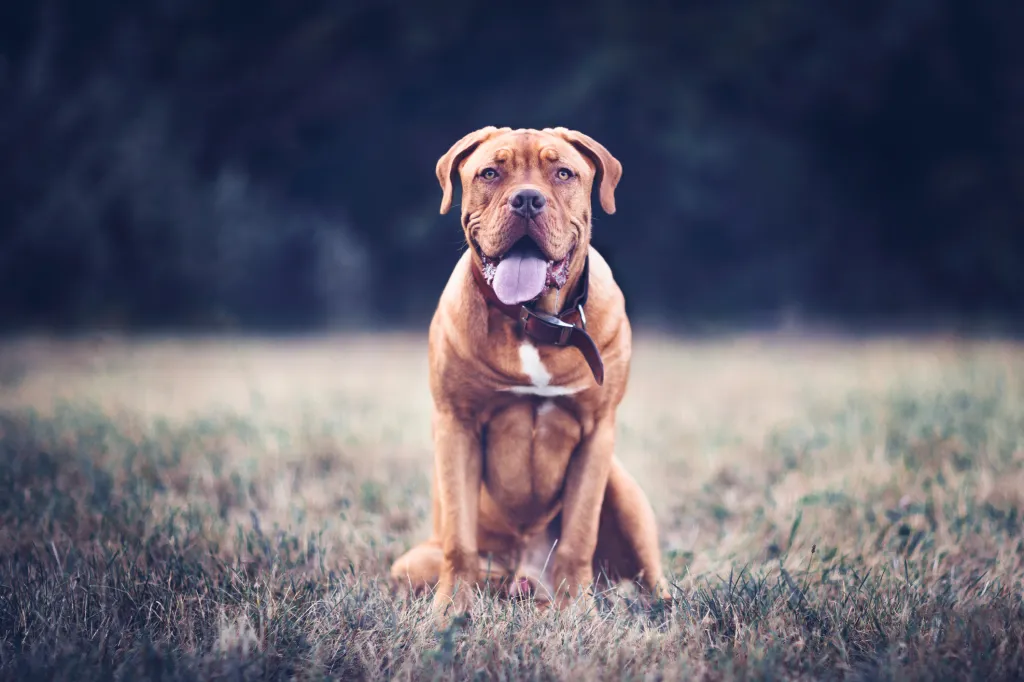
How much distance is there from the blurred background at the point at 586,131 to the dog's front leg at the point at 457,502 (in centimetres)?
832

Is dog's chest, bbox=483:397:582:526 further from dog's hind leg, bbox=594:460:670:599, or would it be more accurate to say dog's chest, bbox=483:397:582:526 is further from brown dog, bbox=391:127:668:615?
dog's hind leg, bbox=594:460:670:599

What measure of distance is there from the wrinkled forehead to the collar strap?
1.16 feet

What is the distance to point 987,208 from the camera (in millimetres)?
11945

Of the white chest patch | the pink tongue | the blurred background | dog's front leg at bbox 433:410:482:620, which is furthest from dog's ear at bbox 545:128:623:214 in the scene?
the blurred background

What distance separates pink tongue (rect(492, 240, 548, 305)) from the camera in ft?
8.46

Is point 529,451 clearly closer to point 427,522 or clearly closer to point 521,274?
point 521,274

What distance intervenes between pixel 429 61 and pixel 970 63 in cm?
769

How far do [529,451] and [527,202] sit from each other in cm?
85

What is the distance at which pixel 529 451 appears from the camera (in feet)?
9.42

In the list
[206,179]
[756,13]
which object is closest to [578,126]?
[756,13]

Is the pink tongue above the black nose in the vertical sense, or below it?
below

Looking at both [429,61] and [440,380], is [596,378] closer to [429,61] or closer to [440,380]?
[440,380]

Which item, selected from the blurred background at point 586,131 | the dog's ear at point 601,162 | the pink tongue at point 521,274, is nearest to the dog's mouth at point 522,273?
the pink tongue at point 521,274

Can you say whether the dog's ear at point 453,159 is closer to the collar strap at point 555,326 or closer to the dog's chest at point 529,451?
the collar strap at point 555,326
